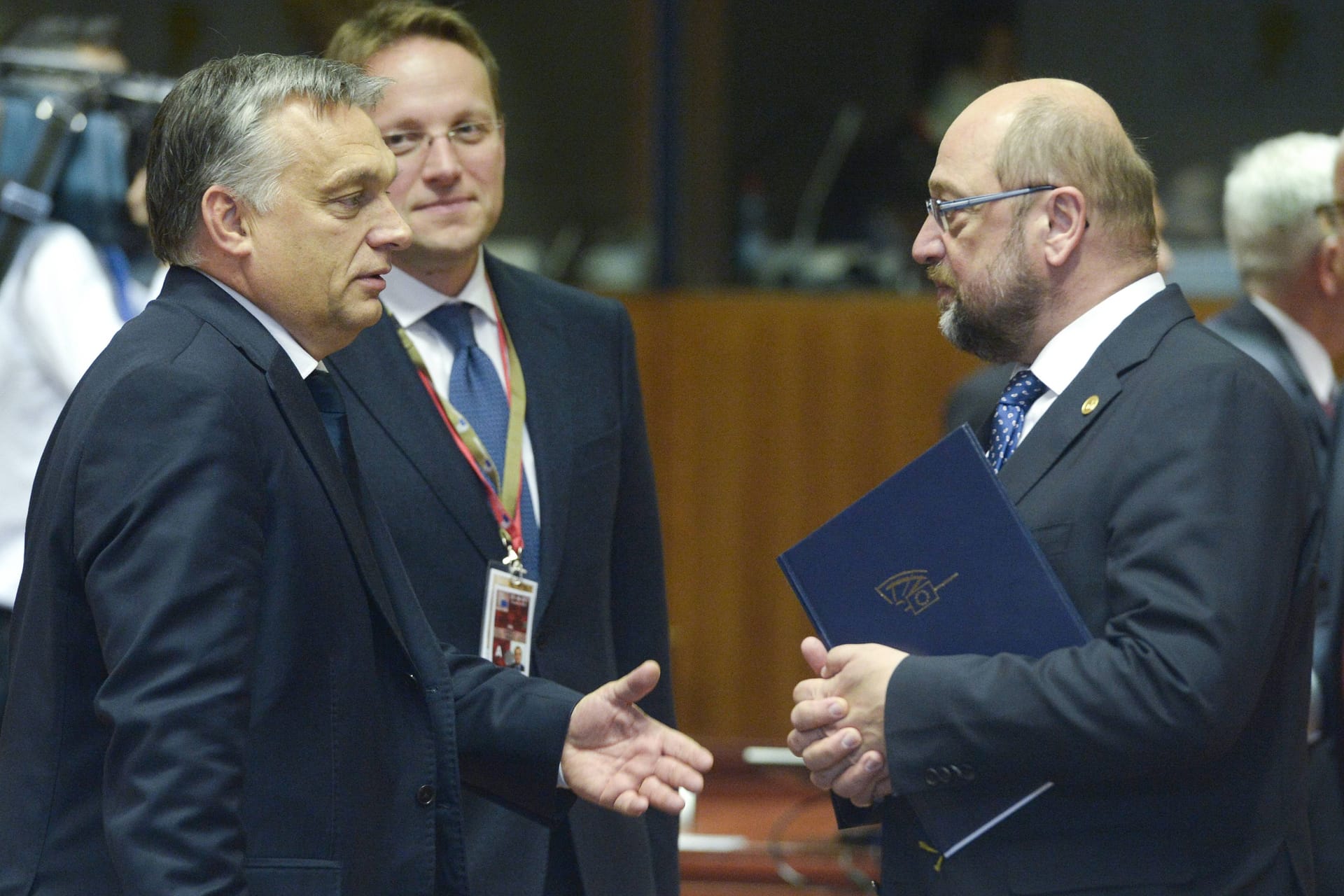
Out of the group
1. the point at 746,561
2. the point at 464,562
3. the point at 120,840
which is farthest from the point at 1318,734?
the point at 746,561

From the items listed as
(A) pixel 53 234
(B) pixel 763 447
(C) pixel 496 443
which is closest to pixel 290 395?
(C) pixel 496 443

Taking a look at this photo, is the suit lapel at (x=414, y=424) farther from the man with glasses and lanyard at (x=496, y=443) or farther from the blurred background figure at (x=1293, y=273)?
the blurred background figure at (x=1293, y=273)

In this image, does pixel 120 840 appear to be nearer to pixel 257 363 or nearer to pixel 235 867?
pixel 235 867

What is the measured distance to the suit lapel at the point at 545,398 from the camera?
2318mm

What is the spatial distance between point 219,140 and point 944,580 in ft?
3.27

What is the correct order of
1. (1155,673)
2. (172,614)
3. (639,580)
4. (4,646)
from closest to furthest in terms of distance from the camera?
(172,614) < (1155,673) < (639,580) < (4,646)

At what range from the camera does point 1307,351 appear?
10.5ft

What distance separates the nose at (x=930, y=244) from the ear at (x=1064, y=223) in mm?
159

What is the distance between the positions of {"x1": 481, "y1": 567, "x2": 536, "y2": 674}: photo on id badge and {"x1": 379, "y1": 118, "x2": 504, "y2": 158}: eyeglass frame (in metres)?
0.68

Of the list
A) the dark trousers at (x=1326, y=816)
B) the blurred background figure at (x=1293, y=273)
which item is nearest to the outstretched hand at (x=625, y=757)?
the dark trousers at (x=1326, y=816)

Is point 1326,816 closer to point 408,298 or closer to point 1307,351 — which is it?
point 1307,351

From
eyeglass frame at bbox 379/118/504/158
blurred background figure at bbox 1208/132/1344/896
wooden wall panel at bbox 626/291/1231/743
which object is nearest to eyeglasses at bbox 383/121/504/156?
eyeglass frame at bbox 379/118/504/158

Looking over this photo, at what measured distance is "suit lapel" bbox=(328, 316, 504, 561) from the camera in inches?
89.0

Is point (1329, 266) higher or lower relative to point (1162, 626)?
higher
